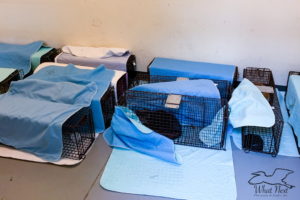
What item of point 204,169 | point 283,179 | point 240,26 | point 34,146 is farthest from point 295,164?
point 34,146

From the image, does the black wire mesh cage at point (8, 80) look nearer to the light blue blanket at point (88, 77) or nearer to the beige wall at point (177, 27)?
the light blue blanket at point (88, 77)

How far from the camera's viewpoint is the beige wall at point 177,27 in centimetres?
246

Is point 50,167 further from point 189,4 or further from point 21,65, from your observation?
point 189,4

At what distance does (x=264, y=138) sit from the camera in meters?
2.12

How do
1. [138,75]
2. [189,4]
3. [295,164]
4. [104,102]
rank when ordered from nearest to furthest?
[295,164], [104,102], [189,4], [138,75]

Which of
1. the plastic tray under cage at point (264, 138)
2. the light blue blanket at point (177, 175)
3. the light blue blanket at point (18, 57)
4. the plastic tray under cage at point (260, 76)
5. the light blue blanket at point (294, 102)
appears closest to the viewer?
the light blue blanket at point (177, 175)

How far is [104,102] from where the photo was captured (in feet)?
7.25

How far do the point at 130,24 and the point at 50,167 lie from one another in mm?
1538

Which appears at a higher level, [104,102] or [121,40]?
[121,40]

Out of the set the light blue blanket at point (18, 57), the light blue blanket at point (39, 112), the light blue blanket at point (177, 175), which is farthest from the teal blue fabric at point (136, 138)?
the light blue blanket at point (18, 57)

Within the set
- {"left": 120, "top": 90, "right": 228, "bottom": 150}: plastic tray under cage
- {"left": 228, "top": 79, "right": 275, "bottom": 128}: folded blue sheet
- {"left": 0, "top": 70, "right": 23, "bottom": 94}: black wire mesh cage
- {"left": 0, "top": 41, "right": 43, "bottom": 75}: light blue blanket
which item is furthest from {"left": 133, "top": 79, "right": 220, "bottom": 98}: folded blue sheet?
{"left": 0, "top": 41, "right": 43, "bottom": 75}: light blue blanket

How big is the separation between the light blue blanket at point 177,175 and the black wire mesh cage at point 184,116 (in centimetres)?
10

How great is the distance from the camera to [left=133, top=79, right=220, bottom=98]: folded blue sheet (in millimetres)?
2139

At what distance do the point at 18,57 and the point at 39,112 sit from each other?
1.21 meters
